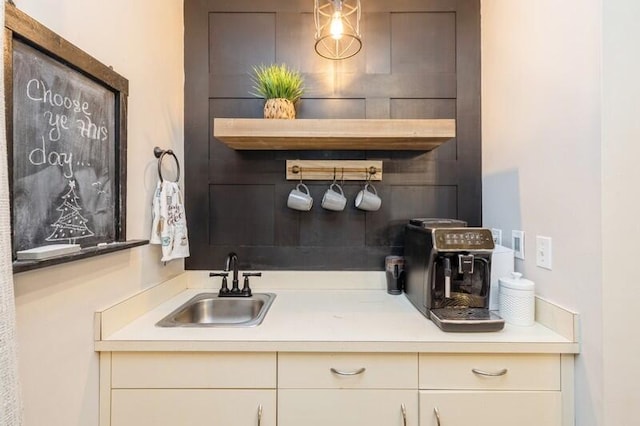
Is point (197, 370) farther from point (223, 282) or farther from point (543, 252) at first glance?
point (543, 252)

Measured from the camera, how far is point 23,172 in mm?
829

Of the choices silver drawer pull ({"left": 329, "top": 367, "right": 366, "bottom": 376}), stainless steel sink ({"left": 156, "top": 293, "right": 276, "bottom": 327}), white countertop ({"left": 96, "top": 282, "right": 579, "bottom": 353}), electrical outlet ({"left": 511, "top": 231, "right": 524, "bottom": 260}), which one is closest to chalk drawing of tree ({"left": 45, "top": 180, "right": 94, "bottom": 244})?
white countertop ({"left": 96, "top": 282, "right": 579, "bottom": 353})

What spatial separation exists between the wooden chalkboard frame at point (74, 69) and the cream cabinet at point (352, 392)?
0.79m

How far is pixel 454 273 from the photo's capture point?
1.34 meters

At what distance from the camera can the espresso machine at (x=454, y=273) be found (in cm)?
127

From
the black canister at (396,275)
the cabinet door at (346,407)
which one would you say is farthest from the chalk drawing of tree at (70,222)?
the black canister at (396,275)

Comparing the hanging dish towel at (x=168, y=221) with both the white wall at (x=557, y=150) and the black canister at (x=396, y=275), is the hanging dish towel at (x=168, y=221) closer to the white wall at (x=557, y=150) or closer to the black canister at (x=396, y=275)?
the black canister at (x=396, y=275)

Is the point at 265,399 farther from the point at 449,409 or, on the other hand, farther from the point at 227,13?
the point at 227,13

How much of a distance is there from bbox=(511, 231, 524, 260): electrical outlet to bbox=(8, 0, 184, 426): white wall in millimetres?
1670

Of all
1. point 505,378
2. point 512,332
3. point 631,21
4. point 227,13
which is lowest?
point 505,378

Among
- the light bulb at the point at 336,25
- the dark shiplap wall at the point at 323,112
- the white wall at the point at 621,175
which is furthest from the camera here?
the dark shiplap wall at the point at 323,112

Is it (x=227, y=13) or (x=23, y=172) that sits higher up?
(x=227, y=13)

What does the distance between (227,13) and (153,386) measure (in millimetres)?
1880

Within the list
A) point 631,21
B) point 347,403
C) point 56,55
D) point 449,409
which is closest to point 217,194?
point 56,55
